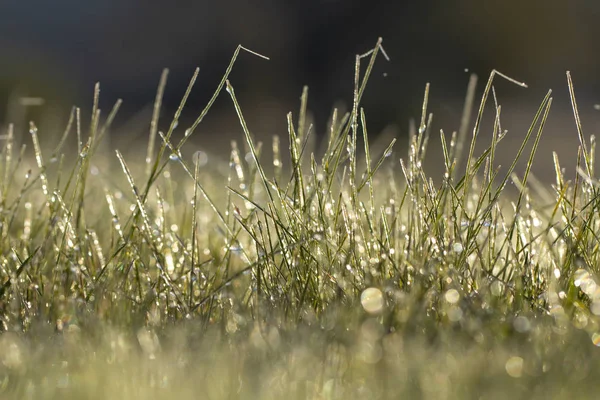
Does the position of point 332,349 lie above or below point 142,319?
above

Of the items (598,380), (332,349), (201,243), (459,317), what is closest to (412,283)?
(459,317)

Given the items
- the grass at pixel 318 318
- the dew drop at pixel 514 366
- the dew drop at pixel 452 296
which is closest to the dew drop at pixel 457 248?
the grass at pixel 318 318

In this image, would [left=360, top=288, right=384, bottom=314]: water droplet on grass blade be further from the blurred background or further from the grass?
the blurred background

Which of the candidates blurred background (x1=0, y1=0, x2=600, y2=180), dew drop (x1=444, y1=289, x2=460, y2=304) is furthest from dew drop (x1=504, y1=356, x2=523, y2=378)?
blurred background (x1=0, y1=0, x2=600, y2=180)

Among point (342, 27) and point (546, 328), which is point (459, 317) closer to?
point (546, 328)

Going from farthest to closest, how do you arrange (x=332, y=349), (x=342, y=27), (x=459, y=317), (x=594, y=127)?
1. (x=342, y=27)
2. (x=594, y=127)
3. (x=459, y=317)
4. (x=332, y=349)

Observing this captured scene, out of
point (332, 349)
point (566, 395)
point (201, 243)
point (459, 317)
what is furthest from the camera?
point (201, 243)

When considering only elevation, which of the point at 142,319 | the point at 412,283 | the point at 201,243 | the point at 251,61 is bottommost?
the point at 251,61

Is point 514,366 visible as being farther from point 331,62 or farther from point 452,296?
point 331,62
